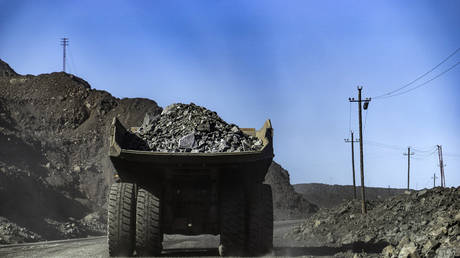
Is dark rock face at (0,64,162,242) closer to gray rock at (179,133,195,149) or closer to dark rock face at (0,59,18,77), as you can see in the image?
dark rock face at (0,59,18,77)

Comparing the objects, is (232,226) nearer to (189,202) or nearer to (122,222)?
(189,202)

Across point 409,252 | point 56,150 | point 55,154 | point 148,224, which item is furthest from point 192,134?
point 56,150

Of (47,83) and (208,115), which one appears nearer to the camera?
(208,115)

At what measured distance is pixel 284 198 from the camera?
234ft

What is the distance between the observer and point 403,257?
9.75 m

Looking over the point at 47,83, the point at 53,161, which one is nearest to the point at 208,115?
the point at 53,161

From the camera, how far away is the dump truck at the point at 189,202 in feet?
37.8

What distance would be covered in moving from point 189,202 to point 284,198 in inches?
2367

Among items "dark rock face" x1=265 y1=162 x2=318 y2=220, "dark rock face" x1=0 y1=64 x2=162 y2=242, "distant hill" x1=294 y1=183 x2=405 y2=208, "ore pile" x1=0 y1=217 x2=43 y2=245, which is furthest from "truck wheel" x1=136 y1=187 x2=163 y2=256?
"distant hill" x1=294 y1=183 x2=405 y2=208

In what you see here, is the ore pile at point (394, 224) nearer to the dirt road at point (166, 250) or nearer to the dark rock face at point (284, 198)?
the dirt road at point (166, 250)

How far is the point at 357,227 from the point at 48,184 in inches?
1173

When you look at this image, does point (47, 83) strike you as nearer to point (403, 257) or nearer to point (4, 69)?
point (4, 69)

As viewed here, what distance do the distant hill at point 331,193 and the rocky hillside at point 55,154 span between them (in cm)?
2396

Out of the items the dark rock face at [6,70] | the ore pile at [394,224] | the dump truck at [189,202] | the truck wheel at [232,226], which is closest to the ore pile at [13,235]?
Result: the ore pile at [394,224]
